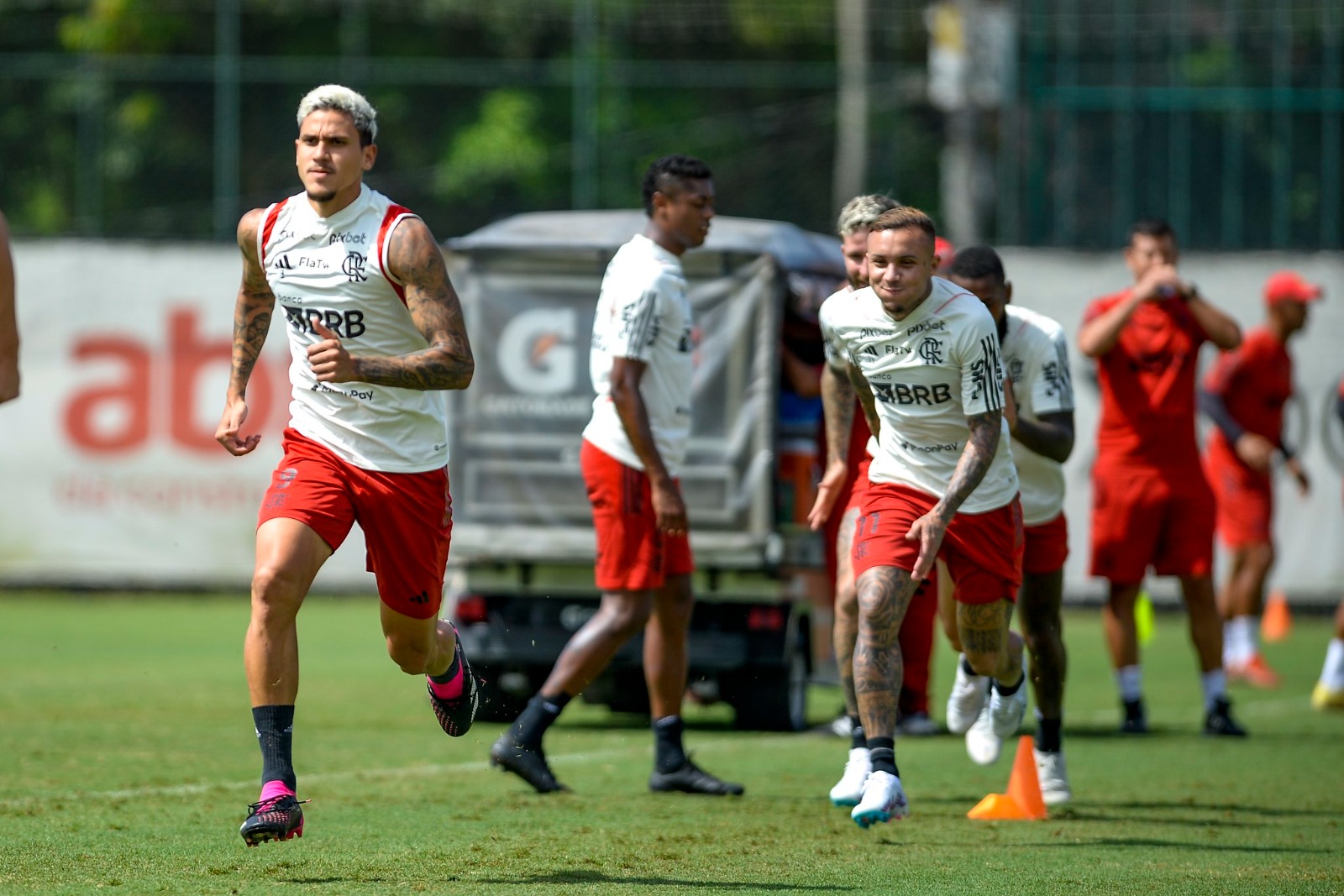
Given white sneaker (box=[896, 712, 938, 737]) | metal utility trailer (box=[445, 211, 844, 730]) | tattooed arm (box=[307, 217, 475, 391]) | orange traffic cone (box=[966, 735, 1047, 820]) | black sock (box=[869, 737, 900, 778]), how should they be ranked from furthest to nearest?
metal utility trailer (box=[445, 211, 844, 730]) → white sneaker (box=[896, 712, 938, 737]) → orange traffic cone (box=[966, 735, 1047, 820]) → black sock (box=[869, 737, 900, 778]) → tattooed arm (box=[307, 217, 475, 391])

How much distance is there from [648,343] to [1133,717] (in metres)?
3.84

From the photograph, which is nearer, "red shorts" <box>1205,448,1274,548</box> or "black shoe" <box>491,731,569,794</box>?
"black shoe" <box>491,731,569,794</box>

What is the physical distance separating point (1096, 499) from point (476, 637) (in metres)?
3.33

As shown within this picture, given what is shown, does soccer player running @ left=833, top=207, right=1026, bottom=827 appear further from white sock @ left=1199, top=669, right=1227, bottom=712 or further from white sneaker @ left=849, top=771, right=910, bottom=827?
white sock @ left=1199, top=669, right=1227, bottom=712

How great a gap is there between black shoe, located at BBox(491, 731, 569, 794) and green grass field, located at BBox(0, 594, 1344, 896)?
99 mm

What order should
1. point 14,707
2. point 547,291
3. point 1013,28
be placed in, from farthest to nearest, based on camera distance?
1. point 1013,28
2. point 547,291
3. point 14,707

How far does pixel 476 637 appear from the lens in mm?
10648

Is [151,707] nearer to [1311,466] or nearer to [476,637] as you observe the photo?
[476,637]

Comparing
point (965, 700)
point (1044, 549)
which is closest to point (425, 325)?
point (965, 700)

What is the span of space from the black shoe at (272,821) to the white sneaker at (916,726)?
16.0 ft

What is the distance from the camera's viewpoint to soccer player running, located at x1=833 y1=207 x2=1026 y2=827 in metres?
6.72

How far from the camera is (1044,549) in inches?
317

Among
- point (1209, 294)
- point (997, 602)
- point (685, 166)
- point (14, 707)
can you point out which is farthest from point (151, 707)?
point (1209, 294)

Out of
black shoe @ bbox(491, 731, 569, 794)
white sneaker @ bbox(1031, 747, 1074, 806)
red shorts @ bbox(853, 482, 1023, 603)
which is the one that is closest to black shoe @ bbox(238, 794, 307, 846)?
black shoe @ bbox(491, 731, 569, 794)
